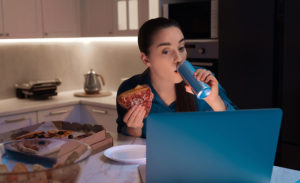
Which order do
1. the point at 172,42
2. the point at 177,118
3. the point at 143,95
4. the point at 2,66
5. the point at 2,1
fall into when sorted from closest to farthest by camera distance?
1. the point at 177,118
2. the point at 143,95
3. the point at 172,42
4. the point at 2,1
5. the point at 2,66

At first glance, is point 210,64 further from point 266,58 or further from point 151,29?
point 151,29

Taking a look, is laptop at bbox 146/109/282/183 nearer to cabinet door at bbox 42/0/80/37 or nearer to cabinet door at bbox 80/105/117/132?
cabinet door at bbox 80/105/117/132

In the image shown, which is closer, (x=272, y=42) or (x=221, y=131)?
(x=221, y=131)

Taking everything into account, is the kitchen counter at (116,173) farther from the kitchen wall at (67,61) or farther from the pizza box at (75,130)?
the kitchen wall at (67,61)

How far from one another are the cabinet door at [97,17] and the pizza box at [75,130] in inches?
82.5

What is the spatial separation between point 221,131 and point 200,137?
2.2 inches

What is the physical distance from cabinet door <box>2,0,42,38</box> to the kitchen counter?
2.33 m

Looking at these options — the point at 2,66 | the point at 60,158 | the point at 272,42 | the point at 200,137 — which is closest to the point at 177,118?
the point at 200,137

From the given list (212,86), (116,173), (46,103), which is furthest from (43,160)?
(46,103)

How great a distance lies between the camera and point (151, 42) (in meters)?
1.87

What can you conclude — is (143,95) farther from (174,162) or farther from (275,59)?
(275,59)

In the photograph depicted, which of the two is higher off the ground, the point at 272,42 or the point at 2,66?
the point at 272,42

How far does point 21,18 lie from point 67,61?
89cm

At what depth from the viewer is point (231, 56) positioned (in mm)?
2643
